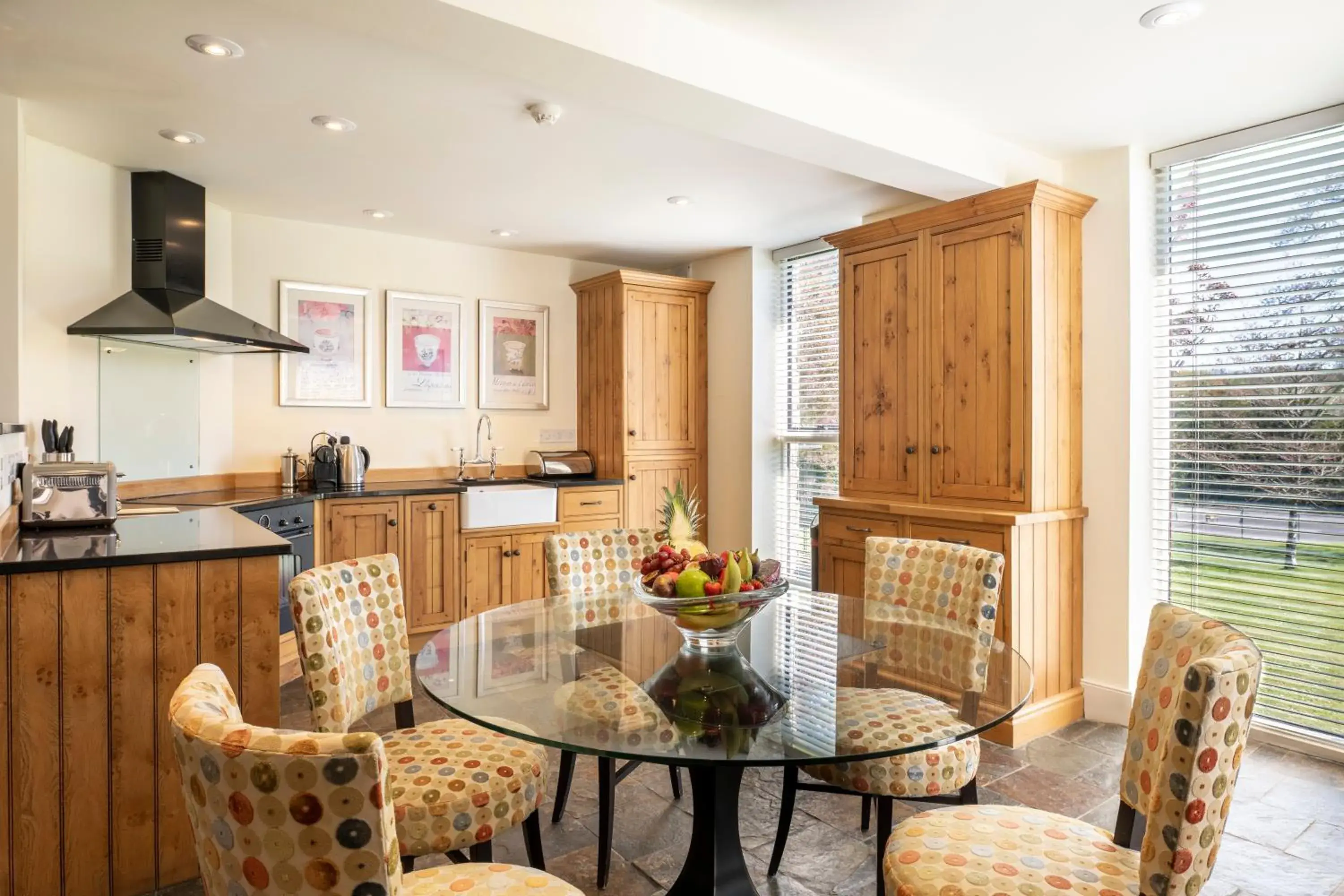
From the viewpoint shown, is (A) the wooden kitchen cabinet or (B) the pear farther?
(A) the wooden kitchen cabinet

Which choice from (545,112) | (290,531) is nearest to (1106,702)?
(545,112)

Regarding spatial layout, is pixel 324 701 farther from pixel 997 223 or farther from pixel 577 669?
pixel 997 223

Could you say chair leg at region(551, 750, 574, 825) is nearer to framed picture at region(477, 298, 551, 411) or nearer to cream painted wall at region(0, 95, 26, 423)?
cream painted wall at region(0, 95, 26, 423)

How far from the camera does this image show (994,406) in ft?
11.1

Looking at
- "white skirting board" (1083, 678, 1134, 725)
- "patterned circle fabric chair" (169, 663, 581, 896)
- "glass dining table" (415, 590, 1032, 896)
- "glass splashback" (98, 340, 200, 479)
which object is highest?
"glass splashback" (98, 340, 200, 479)

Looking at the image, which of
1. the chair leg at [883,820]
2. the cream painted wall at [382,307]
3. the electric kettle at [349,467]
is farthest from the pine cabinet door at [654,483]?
the chair leg at [883,820]

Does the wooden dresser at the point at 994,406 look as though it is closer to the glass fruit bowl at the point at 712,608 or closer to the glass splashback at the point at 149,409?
the glass fruit bowl at the point at 712,608

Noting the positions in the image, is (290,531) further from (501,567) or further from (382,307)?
(382,307)

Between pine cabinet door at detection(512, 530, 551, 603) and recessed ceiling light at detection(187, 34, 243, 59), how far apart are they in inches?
115

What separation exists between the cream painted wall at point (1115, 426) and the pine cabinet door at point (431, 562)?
329 centimetres

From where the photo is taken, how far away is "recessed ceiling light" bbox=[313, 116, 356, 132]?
3.12 m

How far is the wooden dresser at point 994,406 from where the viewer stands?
130 inches

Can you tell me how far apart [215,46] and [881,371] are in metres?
2.94

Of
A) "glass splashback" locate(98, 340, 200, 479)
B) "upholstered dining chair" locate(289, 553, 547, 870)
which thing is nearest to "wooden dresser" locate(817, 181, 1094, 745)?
"upholstered dining chair" locate(289, 553, 547, 870)
